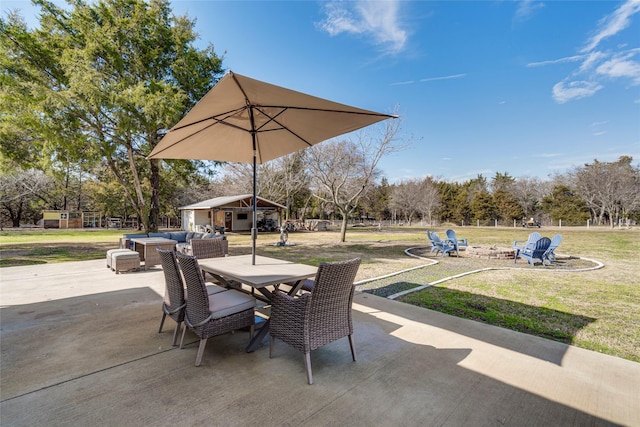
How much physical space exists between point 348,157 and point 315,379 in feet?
52.4

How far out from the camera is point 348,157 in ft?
56.9

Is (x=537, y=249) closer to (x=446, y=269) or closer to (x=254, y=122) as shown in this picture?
(x=446, y=269)

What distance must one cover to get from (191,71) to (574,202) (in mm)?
40632

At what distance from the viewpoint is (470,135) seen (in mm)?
25391

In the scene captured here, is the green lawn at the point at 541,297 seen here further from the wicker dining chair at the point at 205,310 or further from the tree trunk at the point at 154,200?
the tree trunk at the point at 154,200

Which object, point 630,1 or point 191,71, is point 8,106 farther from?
point 630,1

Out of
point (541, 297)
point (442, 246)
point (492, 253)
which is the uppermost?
point (442, 246)

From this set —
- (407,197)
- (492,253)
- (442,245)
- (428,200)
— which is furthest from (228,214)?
(428,200)

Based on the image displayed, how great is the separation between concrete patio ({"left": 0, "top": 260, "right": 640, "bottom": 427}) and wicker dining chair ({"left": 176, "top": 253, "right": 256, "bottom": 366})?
0.29 meters

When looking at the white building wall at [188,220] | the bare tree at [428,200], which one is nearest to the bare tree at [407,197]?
the bare tree at [428,200]

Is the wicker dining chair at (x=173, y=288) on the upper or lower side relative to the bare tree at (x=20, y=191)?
lower

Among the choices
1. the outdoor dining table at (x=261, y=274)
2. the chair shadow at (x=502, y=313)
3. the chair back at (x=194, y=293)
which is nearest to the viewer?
the chair back at (x=194, y=293)

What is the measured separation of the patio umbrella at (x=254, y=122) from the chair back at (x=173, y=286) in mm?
951

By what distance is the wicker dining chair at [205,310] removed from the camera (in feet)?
7.82
